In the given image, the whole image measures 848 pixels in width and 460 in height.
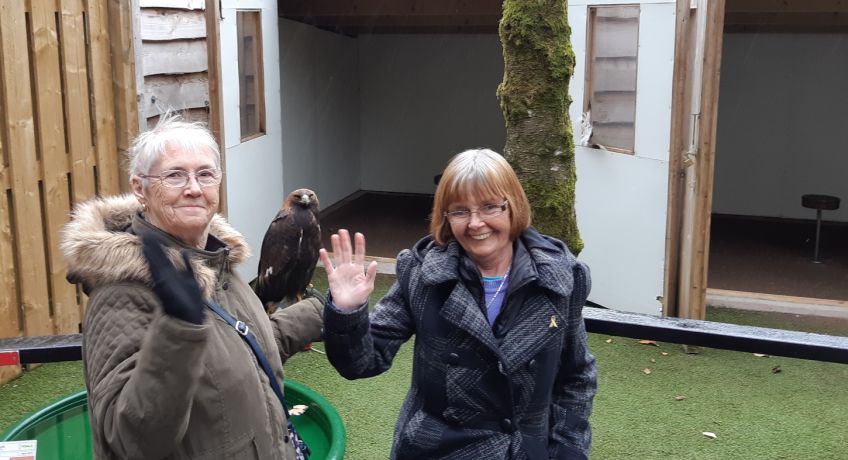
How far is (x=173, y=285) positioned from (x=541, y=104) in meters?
2.71

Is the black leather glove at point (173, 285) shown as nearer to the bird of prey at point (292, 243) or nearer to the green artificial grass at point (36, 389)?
the bird of prey at point (292, 243)

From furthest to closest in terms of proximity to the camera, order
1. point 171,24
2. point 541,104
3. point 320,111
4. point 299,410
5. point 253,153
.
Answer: point 320,111
point 253,153
point 171,24
point 541,104
point 299,410

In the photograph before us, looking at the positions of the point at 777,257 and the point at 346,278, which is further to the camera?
the point at 777,257

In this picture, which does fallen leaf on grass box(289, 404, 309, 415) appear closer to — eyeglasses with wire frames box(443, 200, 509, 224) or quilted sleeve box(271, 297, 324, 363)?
quilted sleeve box(271, 297, 324, 363)

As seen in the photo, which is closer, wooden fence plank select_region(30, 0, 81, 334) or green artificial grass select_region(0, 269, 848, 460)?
green artificial grass select_region(0, 269, 848, 460)

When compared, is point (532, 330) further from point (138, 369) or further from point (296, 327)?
point (138, 369)

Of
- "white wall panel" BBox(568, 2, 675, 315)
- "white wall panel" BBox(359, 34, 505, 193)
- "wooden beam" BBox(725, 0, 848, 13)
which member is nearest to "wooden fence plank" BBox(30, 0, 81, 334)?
"white wall panel" BBox(568, 2, 675, 315)

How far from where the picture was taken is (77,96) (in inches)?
212

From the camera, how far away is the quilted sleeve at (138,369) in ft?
4.69

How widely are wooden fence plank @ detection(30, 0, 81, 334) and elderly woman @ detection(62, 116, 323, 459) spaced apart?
11.6 feet

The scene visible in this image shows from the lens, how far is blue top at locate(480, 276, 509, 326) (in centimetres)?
214

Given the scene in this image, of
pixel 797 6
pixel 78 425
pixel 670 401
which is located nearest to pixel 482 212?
pixel 78 425

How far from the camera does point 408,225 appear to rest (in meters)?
10.6

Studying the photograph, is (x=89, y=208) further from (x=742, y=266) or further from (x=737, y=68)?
(x=737, y=68)
